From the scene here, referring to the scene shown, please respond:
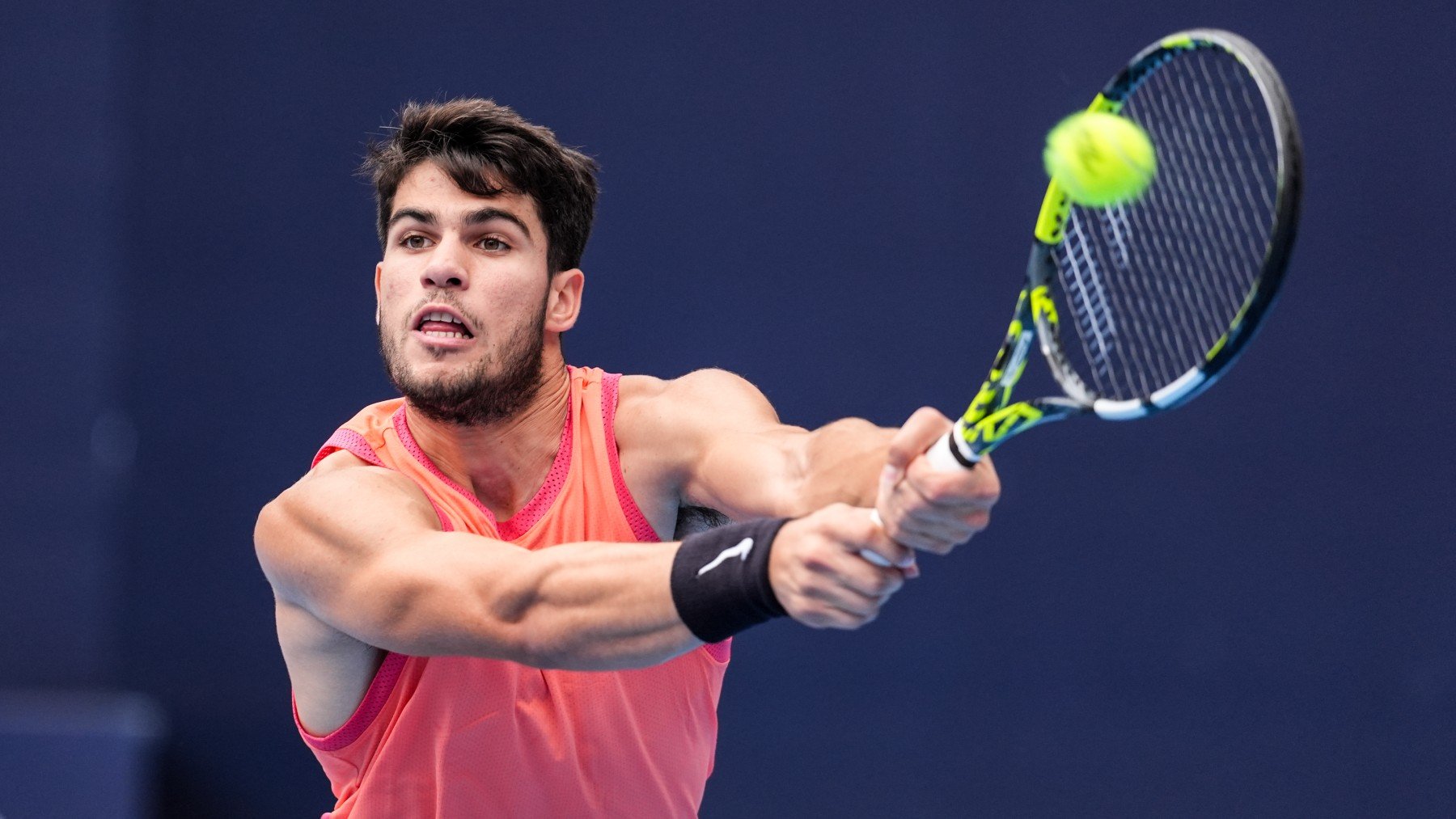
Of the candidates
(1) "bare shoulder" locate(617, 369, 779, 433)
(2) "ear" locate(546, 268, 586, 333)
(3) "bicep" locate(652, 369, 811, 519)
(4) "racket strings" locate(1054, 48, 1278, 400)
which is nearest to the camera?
(3) "bicep" locate(652, 369, 811, 519)

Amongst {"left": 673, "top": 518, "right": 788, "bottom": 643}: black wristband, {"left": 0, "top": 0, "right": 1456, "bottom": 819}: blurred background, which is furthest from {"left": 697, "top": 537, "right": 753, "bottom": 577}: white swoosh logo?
{"left": 0, "top": 0, "right": 1456, "bottom": 819}: blurred background

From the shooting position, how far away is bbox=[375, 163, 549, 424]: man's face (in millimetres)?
2488

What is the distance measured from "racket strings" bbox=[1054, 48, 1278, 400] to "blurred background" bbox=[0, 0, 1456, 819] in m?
0.46

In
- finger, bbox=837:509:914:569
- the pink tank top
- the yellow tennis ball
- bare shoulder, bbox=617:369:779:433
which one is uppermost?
the yellow tennis ball

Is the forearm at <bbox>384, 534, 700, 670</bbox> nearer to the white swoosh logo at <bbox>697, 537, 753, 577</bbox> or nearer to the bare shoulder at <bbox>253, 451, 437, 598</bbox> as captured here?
the white swoosh logo at <bbox>697, 537, 753, 577</bbox>

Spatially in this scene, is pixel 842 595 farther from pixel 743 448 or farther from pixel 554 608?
pixel 743 448

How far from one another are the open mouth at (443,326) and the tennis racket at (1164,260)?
0.87 metres

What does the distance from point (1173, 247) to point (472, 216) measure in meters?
1.68

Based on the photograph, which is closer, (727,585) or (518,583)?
(727,585)

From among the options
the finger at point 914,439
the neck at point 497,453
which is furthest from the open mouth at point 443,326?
the finger at point 914,439

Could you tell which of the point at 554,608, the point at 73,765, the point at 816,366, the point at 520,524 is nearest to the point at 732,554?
the point at 554,608

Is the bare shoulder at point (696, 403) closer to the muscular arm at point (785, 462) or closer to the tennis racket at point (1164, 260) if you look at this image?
the muscular arm at point (785, 462)

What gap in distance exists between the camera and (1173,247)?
3.42m

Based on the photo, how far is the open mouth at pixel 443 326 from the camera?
2512 mm
